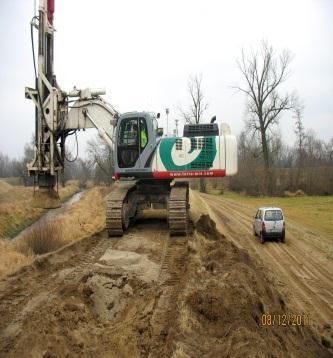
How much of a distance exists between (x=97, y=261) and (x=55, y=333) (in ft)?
14.5

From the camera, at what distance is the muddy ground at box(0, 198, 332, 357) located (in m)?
6.96

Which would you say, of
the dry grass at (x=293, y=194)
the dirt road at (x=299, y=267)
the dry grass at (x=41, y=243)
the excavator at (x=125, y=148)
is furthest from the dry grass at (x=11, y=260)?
the dry grass at (x=293, y=194)

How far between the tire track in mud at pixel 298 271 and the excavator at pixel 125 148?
168 inches

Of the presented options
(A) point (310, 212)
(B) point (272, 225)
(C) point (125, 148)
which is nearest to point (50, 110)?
(C) point (125, 148)

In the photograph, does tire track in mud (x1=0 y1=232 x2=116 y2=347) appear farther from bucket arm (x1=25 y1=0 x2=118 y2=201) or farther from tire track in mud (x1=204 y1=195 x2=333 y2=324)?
tire track in mud (x1=204 y1=195 x2=333 y2=324)

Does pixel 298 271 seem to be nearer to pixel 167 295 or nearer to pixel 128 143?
pixel 128 143

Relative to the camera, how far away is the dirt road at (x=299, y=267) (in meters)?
13.2

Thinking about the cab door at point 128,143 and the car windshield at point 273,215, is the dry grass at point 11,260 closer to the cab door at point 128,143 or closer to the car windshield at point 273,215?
the cab door at point 128,143

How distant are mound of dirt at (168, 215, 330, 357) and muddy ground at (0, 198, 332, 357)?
0.02 meters

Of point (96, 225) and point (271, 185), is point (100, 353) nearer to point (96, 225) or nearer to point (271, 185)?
point (96, 225)

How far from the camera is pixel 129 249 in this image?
12695 millimetres

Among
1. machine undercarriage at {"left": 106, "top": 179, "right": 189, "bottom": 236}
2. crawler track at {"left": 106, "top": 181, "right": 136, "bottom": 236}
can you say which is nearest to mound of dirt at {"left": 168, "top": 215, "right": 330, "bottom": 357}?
machine undercarriage at {"left": 106, "top": 179, "right": 189, "bottom": 236}

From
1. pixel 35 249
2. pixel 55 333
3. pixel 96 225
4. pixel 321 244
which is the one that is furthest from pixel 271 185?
pixel 55 333
